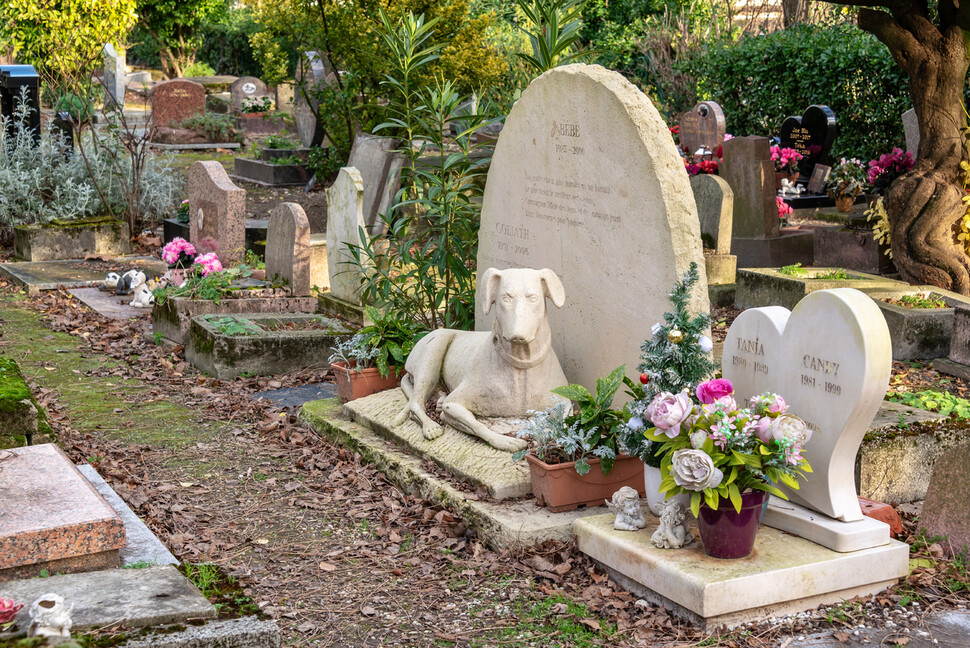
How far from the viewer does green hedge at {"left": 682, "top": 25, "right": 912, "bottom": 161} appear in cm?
1511

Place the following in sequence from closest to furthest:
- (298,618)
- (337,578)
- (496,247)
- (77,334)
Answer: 1. (298,618)
2. (337,578)
3. (496,247)
4. (77,334)

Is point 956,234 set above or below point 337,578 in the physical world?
above

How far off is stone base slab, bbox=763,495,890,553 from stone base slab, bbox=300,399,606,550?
833 millimetres

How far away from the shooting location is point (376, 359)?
645 centimetres

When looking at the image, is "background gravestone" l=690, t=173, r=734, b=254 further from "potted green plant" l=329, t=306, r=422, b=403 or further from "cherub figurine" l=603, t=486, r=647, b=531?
"cherub figurine" l=603, t=486, r=647, b=531

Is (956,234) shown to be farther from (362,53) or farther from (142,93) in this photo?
(142,93)

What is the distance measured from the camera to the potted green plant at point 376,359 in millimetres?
6426

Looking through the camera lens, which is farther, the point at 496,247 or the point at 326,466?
the point at 496,247

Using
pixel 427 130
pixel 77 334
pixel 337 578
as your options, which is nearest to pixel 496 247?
pixel 427 130

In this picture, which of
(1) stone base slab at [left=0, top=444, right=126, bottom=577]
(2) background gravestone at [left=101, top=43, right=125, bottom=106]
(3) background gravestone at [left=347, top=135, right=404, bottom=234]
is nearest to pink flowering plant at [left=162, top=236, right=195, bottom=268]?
(3) background gravestone at [left=347, top=135, right=404, bottom=234]

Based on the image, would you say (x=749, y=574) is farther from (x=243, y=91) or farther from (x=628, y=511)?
(x=243, y=91)

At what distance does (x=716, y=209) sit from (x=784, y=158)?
389cm

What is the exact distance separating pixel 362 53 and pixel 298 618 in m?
11.1

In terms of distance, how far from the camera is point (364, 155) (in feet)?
37.0
